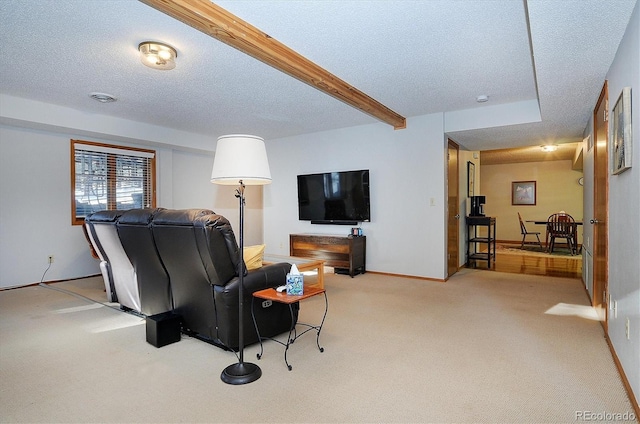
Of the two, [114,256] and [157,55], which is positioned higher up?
[157,55]

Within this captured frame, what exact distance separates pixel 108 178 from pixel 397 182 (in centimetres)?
439

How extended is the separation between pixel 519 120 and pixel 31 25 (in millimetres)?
4909

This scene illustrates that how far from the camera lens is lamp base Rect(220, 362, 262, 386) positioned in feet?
6.97

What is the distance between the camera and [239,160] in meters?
2.17

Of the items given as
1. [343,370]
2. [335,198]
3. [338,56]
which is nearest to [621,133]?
[338,56]

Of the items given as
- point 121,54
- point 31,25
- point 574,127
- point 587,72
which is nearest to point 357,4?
point 587,72

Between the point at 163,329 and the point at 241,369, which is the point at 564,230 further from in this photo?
the point at 163,329

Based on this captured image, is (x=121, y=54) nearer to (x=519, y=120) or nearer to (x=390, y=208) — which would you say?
(x=390, y=208)

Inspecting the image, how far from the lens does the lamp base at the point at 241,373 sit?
2123mm

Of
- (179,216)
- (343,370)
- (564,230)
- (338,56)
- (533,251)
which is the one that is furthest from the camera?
(533,251)
